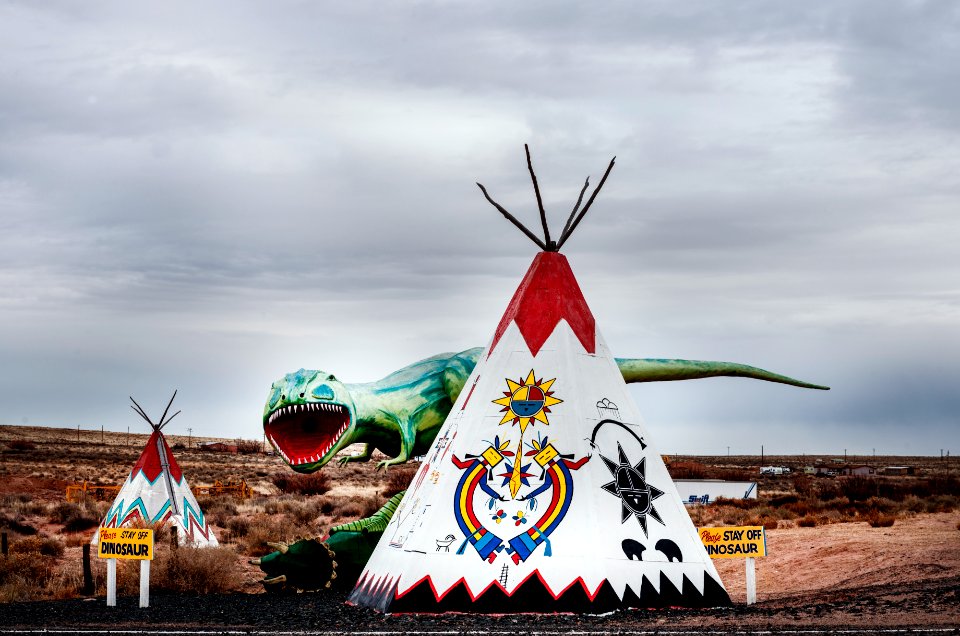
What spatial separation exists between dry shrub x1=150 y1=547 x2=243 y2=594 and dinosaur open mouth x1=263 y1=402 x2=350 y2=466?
4.18 meters

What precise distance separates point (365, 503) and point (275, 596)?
18693mm

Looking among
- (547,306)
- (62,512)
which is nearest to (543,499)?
(547,306)

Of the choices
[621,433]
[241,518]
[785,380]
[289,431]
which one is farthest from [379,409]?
[241,518]

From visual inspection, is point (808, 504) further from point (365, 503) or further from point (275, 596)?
point (275, 596)

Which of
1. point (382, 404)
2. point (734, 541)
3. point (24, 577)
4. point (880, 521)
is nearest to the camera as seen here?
point (734, 541)

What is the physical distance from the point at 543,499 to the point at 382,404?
3.04m

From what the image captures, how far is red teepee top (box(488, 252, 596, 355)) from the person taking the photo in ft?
35.4

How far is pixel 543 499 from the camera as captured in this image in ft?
32.5

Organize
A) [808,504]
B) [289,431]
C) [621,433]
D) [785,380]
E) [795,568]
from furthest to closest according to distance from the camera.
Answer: [808,504] < [795,568] < [785,380] < [289,431] < [621,433]

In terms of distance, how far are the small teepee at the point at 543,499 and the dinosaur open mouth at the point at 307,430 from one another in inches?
54.1

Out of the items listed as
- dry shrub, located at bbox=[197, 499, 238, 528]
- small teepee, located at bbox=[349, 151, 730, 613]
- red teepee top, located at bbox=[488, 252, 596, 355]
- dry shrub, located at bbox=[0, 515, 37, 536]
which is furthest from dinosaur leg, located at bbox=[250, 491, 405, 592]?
dry shrub, located at bbox=[0, 515, 37, 536]

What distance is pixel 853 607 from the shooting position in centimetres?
1014

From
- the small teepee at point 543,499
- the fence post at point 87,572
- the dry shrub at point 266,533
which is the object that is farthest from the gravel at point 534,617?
the dry shrub at point 266,533

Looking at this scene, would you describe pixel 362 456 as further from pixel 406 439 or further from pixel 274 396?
pixel 274 396
